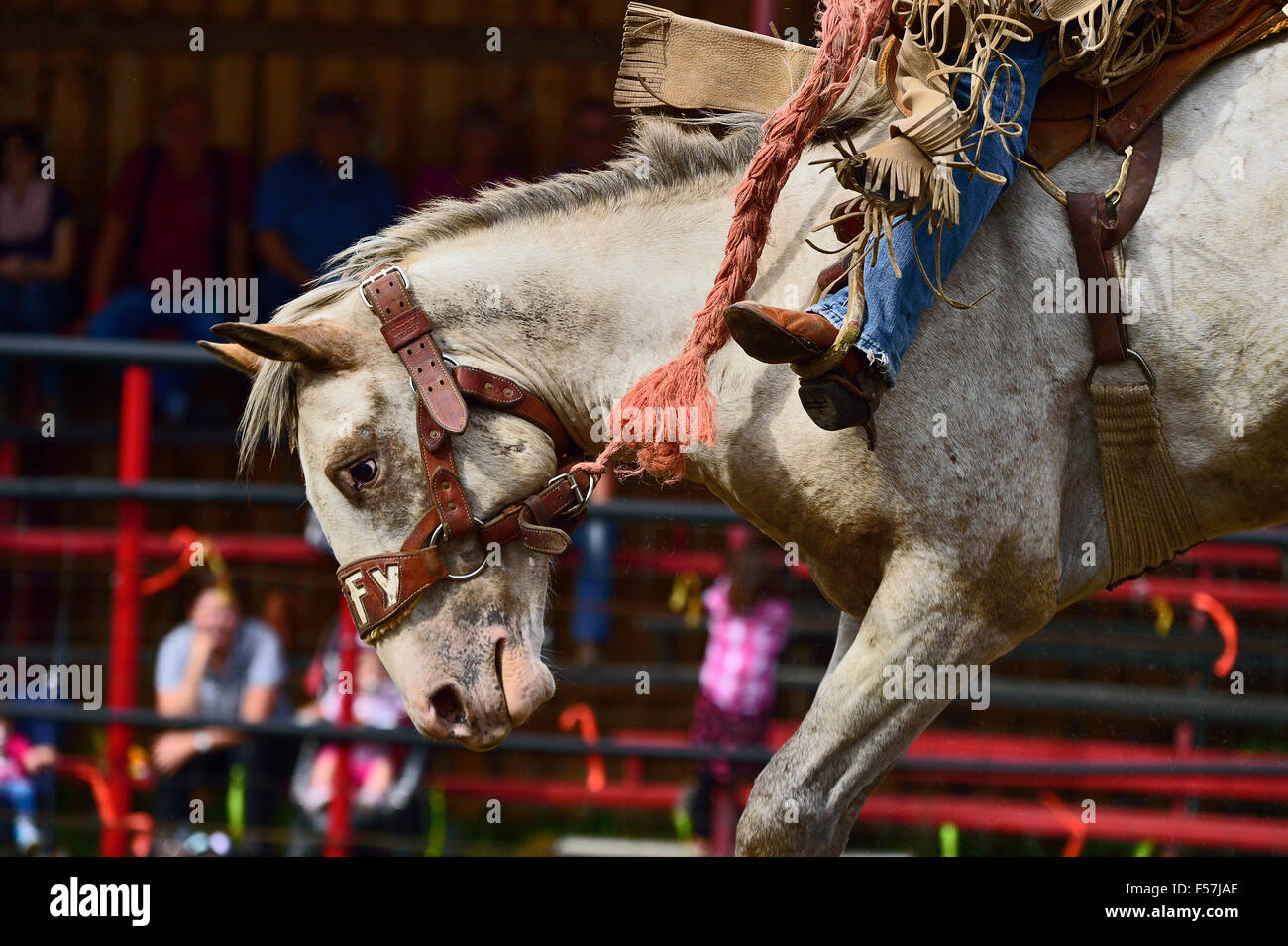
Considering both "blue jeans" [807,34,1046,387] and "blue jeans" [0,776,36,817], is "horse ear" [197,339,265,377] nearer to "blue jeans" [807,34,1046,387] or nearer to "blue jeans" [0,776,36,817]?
"blue jeans" [807,34,1046,387]

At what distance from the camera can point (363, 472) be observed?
3121 mm

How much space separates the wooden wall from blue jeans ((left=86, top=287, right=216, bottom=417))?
131 centimetres

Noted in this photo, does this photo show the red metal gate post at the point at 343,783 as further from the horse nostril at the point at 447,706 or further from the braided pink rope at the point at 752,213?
the braided pink rope at the point at 752,213

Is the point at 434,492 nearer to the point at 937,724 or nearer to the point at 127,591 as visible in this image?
the point at 127,591

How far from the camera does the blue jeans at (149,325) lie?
7242 millimetres

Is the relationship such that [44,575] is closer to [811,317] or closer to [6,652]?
[6,652]

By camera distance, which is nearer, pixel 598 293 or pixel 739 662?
pixel 598 293

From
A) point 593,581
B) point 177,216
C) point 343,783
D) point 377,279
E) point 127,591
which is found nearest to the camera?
point 377,279

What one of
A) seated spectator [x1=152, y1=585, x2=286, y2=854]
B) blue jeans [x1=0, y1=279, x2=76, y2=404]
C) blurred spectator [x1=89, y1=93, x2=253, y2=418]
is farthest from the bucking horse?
blue jeans [x1=0, y1=279, x2=76, y2=404]

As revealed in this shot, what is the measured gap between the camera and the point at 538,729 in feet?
22.3

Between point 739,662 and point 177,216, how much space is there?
4.06 metres

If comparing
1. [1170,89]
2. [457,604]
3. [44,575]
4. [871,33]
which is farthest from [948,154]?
[44,575]

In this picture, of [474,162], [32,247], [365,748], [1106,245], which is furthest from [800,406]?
[32,247]

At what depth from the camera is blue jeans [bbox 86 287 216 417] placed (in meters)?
7.24
